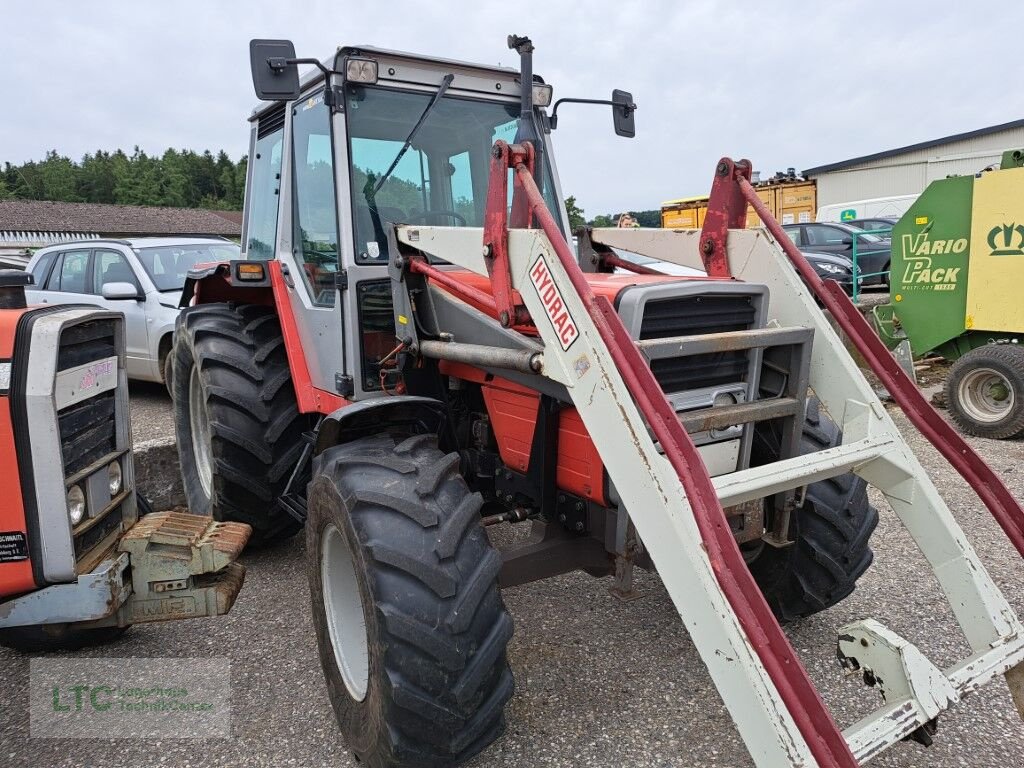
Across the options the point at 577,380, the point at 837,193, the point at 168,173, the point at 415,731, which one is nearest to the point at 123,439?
the point at 415,731

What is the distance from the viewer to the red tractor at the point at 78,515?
2506mm

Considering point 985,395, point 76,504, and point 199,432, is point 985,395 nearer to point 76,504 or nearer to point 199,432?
point 199,432

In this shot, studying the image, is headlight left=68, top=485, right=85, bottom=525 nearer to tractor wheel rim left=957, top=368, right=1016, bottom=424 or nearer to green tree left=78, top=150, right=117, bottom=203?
tractor wheel rim left=957, top=368, right=1016, bottom=424

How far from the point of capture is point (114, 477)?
10.2 ft

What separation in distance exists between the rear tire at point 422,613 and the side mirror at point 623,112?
2.05 meters

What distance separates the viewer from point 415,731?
222cm

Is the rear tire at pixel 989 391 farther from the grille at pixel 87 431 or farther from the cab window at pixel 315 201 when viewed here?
the grille at pixel 87 431

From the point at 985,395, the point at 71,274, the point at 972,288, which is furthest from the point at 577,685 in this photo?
the point at 71,274

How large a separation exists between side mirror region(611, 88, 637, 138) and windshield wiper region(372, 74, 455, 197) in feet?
2.79

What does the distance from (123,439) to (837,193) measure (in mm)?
29606

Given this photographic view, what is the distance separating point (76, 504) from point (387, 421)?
1151 millimetres

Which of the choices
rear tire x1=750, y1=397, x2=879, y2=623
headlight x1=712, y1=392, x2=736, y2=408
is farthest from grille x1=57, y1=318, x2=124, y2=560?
rear tire x1=750, y1=397, x2=879, y2=623

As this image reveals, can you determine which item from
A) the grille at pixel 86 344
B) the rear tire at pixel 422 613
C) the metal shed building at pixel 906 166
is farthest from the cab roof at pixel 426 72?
the metal shed building at pixel 906 166

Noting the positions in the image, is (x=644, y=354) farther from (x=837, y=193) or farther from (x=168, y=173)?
(x=168, y=173)
